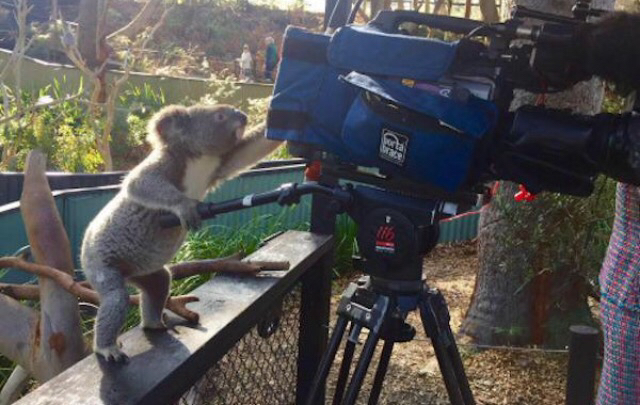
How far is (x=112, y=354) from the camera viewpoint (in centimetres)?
155

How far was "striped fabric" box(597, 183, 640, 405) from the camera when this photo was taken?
171 centimetres

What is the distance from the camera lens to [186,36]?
22.8m

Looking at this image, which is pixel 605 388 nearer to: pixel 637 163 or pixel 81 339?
pixel 637 163

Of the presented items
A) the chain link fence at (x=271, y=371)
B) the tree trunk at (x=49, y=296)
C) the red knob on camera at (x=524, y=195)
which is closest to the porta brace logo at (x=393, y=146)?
the red knob on camera at (x=524, y=195)

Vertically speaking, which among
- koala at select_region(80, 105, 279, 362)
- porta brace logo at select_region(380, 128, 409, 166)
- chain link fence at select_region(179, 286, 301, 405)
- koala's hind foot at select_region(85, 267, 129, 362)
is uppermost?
porta brace logo at select_region(380, 128, 409, 166)

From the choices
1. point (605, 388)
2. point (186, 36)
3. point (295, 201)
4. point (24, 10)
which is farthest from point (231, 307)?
point (186, 36)

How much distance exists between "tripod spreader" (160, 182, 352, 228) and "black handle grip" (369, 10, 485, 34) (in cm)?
39

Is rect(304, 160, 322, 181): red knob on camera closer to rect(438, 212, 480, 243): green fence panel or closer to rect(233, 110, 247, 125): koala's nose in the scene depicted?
rect(233, 110, 247, 125): koala's nose

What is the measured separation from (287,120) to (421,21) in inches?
14.8

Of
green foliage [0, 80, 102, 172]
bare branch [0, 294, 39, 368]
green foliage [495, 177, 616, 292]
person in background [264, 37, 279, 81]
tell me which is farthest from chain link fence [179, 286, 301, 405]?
person in background [264, 37, 279, 81]

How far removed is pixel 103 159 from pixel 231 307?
21.2ft

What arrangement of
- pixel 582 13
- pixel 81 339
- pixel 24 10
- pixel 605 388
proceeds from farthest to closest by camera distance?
pixel 24 10 → pixel 81 339 → pixel 605 388 → pixel 582 13

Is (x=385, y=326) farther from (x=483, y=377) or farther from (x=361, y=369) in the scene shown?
(x=483, y=377)

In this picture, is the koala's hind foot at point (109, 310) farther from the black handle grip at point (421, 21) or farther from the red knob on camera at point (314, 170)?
the black handle grip at point (421, 21)
